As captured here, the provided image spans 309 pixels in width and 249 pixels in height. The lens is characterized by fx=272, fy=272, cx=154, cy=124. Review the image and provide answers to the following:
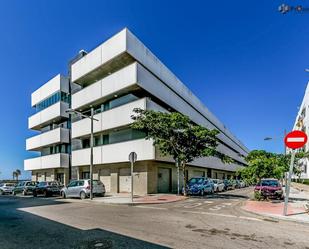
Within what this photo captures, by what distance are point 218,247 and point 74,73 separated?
29.8 meters

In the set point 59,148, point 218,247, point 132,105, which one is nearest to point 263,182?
point 132,105

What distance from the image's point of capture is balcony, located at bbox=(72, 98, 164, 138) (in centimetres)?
2498

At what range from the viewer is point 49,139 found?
38.2 m

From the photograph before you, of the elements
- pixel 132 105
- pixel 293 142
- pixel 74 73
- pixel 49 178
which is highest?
pixel 74 73

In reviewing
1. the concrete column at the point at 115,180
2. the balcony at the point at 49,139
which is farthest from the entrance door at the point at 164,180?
the balcony at the point at 49,139

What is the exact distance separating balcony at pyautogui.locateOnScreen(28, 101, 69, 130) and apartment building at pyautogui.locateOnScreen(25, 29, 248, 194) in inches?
5.3

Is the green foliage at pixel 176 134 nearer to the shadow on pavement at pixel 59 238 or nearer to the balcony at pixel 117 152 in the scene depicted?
the balcony at pixel 117 152

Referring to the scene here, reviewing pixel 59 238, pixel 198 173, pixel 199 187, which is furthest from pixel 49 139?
pixel 59 238

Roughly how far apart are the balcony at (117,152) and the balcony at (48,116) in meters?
6.46

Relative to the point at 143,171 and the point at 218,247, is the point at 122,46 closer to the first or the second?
the point at 143,171

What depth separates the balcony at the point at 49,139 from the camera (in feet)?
118

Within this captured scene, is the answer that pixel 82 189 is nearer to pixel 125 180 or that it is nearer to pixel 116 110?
pixel 125 180

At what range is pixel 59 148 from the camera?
38562mm

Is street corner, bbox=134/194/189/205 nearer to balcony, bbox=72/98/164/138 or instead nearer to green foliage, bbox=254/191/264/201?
green foliage, bbox=254/191/264/201
